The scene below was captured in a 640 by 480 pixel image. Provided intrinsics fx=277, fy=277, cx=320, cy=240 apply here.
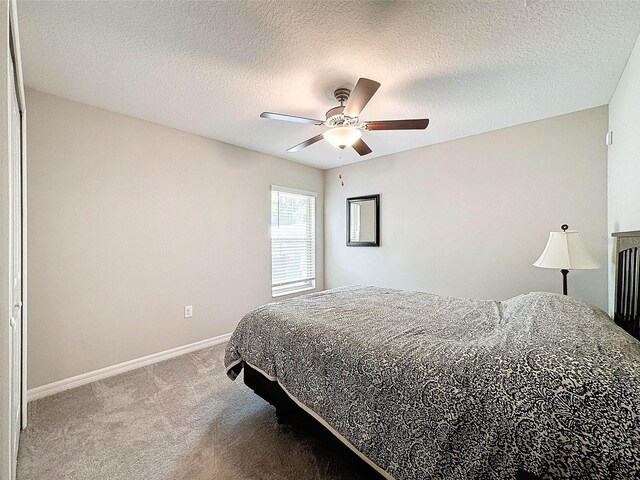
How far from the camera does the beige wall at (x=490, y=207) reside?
98.9 inches

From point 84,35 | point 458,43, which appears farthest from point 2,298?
point 458,43

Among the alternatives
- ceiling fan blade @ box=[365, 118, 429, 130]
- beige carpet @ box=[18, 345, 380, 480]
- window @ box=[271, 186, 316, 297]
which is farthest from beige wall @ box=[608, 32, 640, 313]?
window @ box=[271, 186, 316, 297]

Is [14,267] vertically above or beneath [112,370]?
above

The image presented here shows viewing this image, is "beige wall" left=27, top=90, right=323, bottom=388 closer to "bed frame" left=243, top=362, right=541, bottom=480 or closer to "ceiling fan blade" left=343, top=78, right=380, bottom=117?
"bed frame" left=243, top=362, right=541, bottom=480

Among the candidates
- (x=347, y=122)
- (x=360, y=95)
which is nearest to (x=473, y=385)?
(x=360, y=95)

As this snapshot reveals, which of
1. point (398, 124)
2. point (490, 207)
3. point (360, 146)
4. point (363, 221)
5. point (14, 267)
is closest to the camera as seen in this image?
point (14, 267)

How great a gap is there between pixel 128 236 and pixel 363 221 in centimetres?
288

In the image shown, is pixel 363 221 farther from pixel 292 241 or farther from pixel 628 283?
pixel 628 283

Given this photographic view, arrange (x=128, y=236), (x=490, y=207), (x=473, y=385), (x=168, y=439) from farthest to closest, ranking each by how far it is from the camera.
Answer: (x=490, y=207), (x=128, y=236), (x=168, y=439), (x=473, y=385)

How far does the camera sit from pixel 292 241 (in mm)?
4184

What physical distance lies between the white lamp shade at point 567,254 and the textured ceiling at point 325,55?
116 centimetres

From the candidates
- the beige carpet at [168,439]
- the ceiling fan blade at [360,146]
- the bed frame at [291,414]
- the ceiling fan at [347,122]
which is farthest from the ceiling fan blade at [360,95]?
the beige carpet at [168,439]

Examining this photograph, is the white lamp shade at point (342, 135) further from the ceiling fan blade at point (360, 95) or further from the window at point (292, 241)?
the window at point (292, 241)

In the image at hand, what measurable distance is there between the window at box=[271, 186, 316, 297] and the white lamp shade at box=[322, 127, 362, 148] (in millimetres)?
1805
